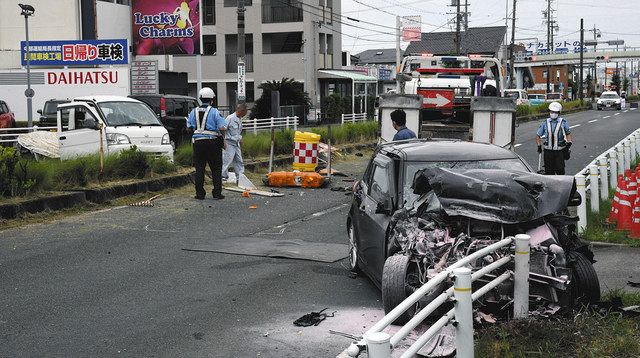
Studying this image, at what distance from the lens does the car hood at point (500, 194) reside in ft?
20.9

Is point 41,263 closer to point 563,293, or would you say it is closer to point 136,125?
point 563,293

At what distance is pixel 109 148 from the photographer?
58.3ft

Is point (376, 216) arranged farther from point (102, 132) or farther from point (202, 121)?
point (102, 132)

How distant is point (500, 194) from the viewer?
6.49 metres

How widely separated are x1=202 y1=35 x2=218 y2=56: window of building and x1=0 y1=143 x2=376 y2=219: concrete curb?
136ft

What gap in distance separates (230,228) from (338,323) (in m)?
5.34

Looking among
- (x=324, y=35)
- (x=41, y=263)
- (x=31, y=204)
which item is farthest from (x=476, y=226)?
(x=324, y=35)

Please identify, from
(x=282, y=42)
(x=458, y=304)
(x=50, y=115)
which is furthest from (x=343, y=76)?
(x=458, y=304)

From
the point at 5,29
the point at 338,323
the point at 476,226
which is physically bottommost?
the point at 338,323

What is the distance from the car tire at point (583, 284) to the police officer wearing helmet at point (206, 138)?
9.12 m

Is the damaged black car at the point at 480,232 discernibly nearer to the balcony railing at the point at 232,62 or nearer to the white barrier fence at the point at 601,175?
the white barrier fence at the point at 601,175

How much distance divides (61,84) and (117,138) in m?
18.2

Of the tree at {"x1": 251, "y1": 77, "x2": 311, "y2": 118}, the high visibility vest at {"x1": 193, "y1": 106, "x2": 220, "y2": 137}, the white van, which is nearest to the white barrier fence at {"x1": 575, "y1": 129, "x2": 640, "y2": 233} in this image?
the high visibility vest at {"x1": 193, "y1": 106, "x2": 220, "y2": 137}

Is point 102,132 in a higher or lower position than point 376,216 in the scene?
higher
